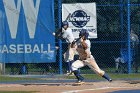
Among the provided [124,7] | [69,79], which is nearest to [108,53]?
[124,7]

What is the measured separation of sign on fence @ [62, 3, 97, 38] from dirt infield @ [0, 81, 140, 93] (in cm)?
517

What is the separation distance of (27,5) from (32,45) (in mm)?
1680

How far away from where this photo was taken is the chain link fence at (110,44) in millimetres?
24312

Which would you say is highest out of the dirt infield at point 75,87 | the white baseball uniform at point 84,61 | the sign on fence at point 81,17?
the sign on fence at point 81,17

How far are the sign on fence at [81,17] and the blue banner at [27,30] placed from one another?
84cm

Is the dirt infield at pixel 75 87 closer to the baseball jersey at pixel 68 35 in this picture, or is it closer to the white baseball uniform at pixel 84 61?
the white baseball uniform at pixel 84 61

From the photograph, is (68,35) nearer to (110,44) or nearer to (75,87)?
(75,87)

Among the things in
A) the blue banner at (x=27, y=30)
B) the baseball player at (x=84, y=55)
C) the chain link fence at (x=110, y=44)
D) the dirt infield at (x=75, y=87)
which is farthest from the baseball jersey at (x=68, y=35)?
the baseball player at (x=84, y=55)

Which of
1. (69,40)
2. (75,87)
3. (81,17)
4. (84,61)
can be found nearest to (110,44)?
(81,17)

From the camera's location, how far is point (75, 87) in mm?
17641

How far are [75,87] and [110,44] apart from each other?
366 inches

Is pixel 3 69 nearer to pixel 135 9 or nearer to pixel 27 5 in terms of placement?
pixel 27 5

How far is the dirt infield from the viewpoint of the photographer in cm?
1664

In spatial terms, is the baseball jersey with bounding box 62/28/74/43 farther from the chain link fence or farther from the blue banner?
the chain link fence
